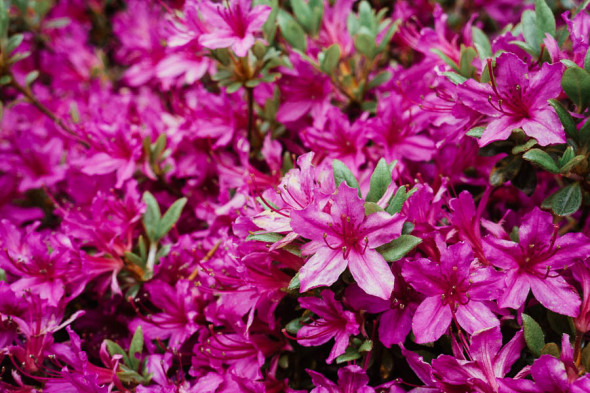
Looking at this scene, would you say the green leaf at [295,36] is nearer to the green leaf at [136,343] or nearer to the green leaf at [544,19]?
the green leaf at [544,19]

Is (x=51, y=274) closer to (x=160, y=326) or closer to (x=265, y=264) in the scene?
(x=160, y=326)

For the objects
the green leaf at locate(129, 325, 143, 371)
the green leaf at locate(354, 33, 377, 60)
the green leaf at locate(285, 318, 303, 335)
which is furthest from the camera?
the green leaf at locate(354, 33, 377, 60)

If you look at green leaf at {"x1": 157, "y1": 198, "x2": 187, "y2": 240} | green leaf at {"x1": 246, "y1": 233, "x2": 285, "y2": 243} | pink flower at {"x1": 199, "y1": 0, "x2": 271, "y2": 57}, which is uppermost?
pink flower at {"x1": 199, "y1": 0, "x2": 271, "y2": 57}

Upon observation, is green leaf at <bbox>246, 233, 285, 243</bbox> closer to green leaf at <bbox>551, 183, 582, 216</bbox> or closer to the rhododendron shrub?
the rhododendron shrub

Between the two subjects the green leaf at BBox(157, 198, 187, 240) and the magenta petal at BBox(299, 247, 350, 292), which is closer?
the magenta petal at BBox(299, 247, 350, 292)

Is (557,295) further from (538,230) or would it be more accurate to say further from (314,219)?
(314,219)

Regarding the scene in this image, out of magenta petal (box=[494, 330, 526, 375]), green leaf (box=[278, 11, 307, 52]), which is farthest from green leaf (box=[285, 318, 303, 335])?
green leaf (box=[278, 11, 307, 52])
